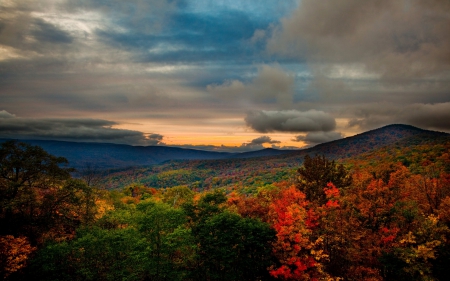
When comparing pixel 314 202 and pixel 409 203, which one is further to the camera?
pixel 314 202

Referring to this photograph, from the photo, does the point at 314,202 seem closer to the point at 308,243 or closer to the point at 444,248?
the point at 308,243

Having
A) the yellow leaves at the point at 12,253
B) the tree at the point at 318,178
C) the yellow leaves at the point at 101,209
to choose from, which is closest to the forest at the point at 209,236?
the yellow leaves at the point at 12,253

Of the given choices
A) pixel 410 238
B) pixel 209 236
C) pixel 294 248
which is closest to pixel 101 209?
pixel 209 236

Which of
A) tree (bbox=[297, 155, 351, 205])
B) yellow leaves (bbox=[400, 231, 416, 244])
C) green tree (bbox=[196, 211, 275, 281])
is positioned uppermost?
tree (bbox=[297, 155, 351, 205])

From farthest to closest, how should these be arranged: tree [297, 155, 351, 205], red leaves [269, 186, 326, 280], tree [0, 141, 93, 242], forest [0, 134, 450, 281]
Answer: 1. tree [297, 155, 351, 205]
2. red leaves [269, 186, 326, 280]
3. tree [0, 141, 93, 242]
4. forest [0, 134, 450, 281]

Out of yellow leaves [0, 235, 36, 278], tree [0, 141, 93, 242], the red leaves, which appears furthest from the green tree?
yellow leaves [0, 235, 36, 278]

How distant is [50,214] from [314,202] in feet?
133

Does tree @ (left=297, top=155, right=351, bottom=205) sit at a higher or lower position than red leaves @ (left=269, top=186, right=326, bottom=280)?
higher

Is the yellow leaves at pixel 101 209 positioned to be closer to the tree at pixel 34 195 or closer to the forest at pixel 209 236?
the forest at pixel 209 236

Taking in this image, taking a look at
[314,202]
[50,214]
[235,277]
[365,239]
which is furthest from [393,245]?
[50,214]

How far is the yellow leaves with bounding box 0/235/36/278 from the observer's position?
28.5 meters

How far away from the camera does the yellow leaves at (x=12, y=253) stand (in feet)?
93.7

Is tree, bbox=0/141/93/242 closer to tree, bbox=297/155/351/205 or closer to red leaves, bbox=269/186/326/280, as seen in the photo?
red leaves, bbox=269/186/326/280

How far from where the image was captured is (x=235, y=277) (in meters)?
37.2
